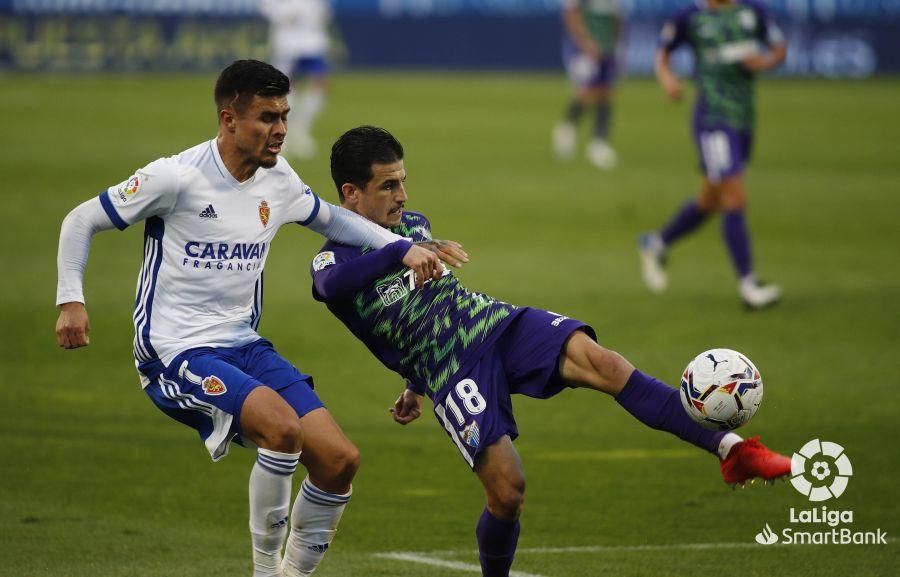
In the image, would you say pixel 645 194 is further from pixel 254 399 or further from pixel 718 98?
pixel 254 399

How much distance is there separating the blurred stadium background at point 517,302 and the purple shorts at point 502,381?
91cm

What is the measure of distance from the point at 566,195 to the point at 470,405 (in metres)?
14.0

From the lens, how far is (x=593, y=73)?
23.5 metres

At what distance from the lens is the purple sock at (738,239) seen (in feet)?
41.7

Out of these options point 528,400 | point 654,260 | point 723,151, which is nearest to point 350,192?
point 528,400

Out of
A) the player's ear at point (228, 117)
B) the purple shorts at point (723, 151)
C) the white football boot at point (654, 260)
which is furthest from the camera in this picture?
the white football boot at point (654, 260)

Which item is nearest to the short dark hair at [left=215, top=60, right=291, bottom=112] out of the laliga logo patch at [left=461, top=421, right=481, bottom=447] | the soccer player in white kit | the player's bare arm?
the soccer player in white kit

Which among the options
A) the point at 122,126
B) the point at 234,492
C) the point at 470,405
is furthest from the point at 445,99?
the point at 470,405

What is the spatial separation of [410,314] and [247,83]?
110cm

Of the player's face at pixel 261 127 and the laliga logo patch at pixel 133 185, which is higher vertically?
the player's face at pixel 261 127

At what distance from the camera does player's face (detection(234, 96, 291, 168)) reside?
5.89m

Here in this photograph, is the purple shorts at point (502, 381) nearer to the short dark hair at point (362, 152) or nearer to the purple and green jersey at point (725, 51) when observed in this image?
the short dark hair at point (362, 152)

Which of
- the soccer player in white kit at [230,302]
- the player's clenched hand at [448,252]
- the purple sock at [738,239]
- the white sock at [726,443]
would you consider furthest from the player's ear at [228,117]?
the purple sock at [738,239]

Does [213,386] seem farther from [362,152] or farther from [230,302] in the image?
[362,152]
